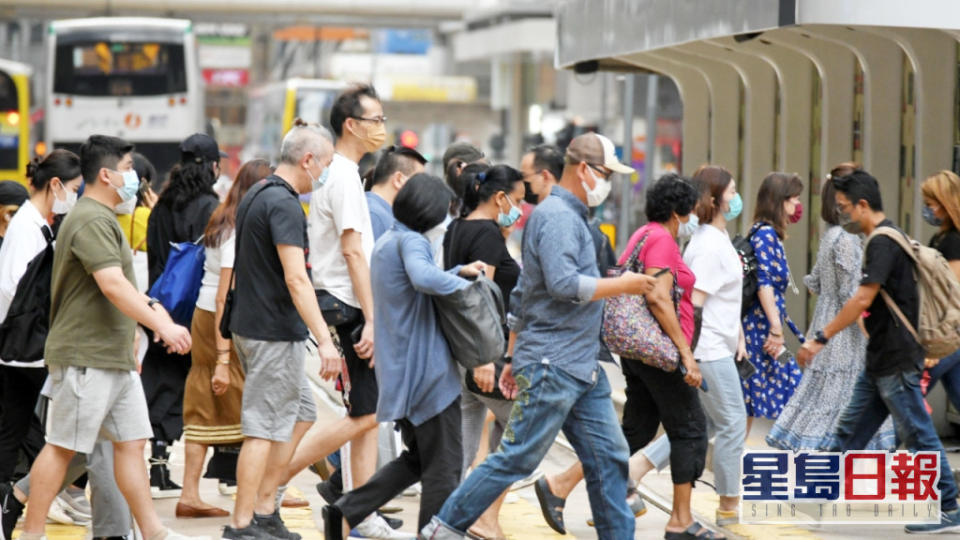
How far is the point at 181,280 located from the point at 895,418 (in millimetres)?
3312

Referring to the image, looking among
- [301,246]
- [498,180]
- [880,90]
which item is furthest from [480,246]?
[880,90]

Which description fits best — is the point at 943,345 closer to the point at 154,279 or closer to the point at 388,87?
the point at 154,279

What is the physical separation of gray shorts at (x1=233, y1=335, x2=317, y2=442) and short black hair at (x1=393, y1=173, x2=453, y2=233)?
85cm

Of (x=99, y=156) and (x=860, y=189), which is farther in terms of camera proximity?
(x=860, y=189)

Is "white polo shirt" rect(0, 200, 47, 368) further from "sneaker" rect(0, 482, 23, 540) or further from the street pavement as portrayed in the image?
the street pavement

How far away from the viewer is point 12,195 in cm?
758

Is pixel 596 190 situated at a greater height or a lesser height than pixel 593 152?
lesser

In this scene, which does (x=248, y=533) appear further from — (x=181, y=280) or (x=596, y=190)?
(x=596, y=190)

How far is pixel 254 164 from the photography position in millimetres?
7512

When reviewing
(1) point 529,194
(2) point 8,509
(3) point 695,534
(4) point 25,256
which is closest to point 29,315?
(4) point 25,256

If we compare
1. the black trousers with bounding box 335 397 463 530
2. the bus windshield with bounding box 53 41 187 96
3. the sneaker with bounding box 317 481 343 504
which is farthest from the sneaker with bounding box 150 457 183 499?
the bus windshield with bounding box 53 41 187 96

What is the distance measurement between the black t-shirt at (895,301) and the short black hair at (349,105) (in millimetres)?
2286

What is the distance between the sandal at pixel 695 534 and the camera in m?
7.06

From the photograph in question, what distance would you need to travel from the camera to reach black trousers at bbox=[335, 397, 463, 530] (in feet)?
20.1
